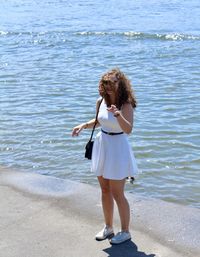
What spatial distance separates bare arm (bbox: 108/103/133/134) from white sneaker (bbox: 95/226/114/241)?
1.07 metres

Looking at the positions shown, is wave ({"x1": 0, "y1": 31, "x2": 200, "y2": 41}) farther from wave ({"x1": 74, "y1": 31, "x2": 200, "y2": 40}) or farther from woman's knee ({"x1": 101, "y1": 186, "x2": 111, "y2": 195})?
woman's knee ({"x1": 101, "y1": 186, "x2": 111, "y2": 195})

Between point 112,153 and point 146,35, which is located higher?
point 112,153

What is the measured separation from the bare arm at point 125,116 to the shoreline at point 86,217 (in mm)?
1169

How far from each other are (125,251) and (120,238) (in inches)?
7.4

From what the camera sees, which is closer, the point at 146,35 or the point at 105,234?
the point at 105,234

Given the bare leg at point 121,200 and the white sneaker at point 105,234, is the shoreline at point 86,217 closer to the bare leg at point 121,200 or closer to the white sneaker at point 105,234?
the white sneaker at point 105,234

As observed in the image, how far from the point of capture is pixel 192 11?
29.5m

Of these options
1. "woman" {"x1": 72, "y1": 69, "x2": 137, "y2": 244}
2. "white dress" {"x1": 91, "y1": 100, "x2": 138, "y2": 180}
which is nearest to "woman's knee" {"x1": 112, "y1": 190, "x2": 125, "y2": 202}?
"woman" {"x1": 72, "y1": 69, "x2": 137, "y2": 244}

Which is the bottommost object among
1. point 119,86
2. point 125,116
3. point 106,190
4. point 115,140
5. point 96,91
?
point 96,91

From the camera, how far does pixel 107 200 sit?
19.8 feet

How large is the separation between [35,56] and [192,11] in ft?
39.3

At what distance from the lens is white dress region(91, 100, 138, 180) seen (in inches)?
226

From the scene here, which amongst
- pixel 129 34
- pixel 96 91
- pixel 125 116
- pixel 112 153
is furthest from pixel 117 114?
pixel 129 34

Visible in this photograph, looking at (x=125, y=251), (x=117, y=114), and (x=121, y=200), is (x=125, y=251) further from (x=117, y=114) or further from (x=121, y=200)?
(x=117, y=114)
